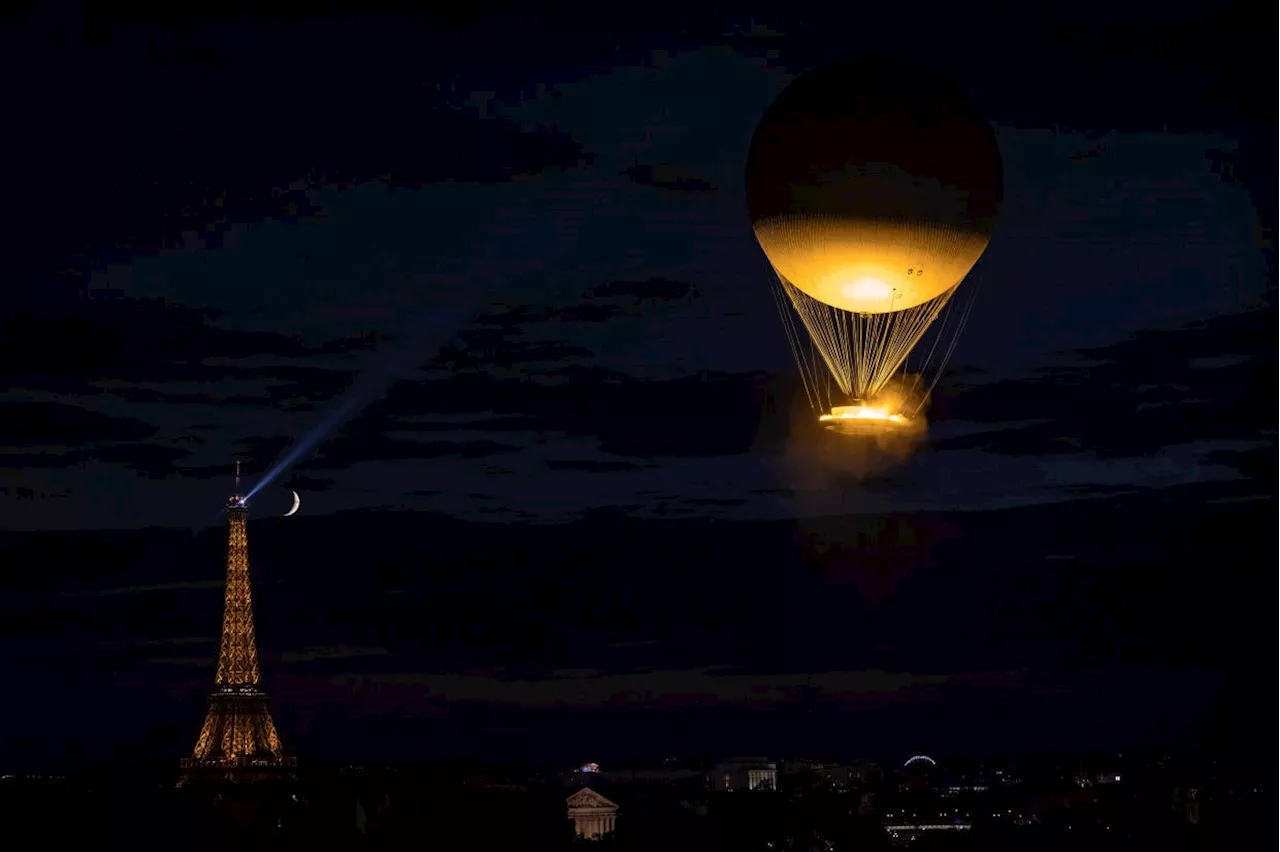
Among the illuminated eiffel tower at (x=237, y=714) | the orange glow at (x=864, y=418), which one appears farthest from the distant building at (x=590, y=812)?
the orange glow at (x=864, y=418)

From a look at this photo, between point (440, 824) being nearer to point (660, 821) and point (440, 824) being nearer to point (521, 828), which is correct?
point (521, 828)

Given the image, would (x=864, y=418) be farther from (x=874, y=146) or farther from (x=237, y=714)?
(x=237, y=714)

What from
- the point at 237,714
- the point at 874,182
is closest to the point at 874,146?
the point at 874,182

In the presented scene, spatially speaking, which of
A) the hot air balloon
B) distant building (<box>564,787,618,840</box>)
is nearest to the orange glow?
the hot air balloon

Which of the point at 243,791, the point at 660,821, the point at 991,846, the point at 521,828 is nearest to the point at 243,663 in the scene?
the point at 243,791

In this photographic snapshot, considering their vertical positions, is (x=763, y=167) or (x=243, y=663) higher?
(x=243, y=663)

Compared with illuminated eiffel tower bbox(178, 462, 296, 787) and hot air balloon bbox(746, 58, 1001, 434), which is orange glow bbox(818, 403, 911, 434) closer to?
hot air balloon bbox(746, 58, 1001, 434)
